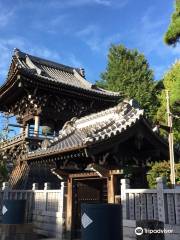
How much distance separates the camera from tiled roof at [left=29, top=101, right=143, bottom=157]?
31.4ft

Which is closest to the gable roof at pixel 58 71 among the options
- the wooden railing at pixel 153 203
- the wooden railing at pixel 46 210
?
the wooden railing at pixel 46 210

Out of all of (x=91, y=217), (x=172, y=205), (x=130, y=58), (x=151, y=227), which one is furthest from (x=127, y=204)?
(x=130, y=58)

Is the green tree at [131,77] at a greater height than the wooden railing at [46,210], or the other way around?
the green tree at [131,77]

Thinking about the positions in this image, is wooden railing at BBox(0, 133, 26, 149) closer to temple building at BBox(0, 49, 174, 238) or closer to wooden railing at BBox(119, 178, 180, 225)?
temple building at BBox(0, 49, 174, 238)

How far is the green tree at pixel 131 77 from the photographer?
34031 mm

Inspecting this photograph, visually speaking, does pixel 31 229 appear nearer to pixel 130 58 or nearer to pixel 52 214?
pixel 52 214

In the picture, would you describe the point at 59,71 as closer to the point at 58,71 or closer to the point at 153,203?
the point at 58,71

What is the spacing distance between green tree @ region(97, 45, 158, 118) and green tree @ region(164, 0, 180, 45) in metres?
15.3

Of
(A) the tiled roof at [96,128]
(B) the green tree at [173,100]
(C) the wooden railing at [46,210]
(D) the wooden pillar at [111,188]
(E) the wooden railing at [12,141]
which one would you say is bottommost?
(C) the wooden railing at [46,210]

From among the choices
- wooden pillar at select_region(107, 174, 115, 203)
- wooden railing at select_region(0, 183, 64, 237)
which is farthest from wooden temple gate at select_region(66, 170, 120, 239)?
wooden railing at select_region(0, 183, 64, 237)

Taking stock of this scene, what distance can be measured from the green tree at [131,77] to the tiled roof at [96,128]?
20.4m

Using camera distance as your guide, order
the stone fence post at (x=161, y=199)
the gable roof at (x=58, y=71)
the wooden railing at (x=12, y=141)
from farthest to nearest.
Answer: the gable roof at (x=58, y=71) < the wooden railing at (x=12, y=141) < the stone fence post at (x=161, y=199)

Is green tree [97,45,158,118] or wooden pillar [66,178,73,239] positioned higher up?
green tree [97,45,158,118]

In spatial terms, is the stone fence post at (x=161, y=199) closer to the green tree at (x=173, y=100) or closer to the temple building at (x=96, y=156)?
the temple building at (x=96, y=156)
